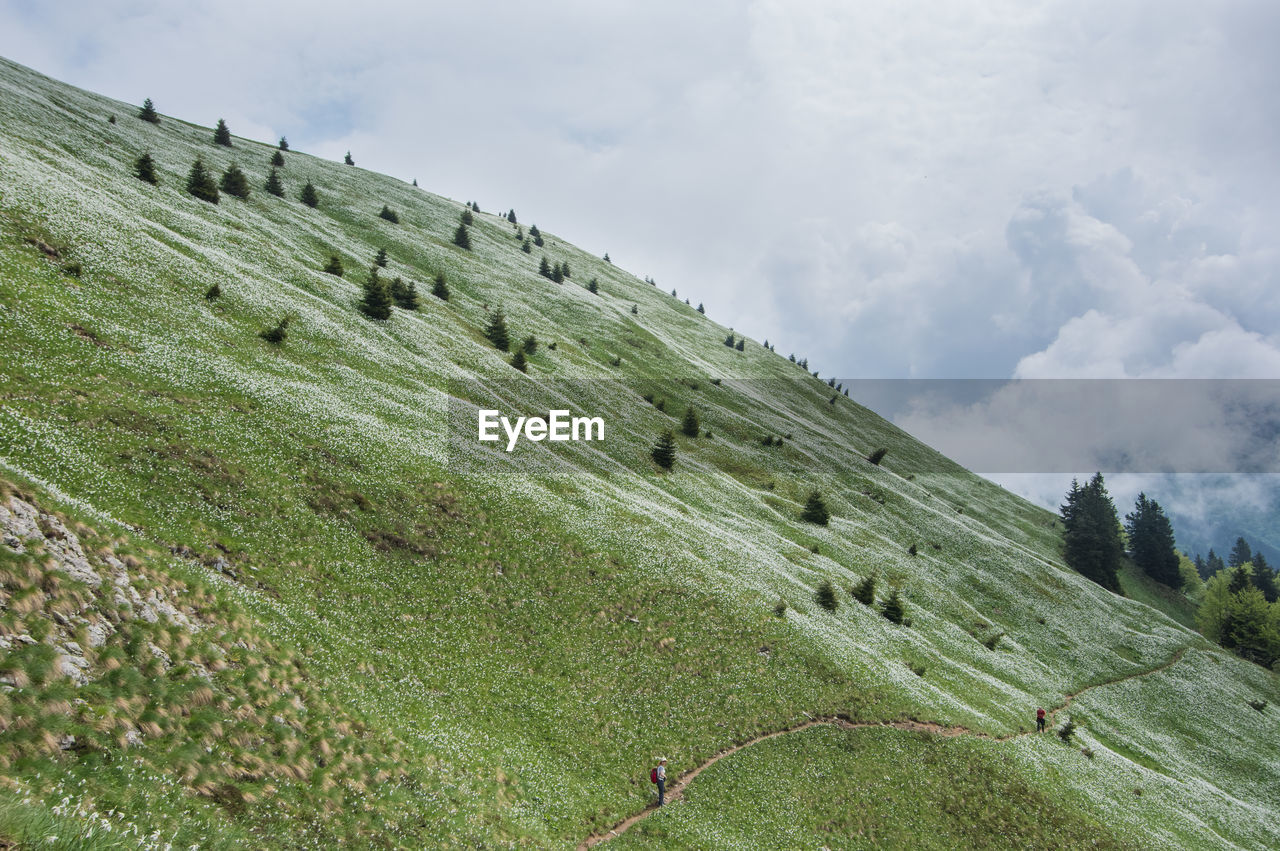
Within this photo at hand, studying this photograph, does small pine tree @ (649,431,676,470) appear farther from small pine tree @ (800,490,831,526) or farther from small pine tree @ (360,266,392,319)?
small pine tree @ (360,266,392,319)

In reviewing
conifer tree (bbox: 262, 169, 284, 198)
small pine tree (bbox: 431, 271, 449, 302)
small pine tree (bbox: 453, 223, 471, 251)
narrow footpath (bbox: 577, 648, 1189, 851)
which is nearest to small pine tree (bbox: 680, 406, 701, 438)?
small pine tree (bbox: 431, 271, 449, 302)

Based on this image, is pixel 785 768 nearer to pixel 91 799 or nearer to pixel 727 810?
pixel 727 810

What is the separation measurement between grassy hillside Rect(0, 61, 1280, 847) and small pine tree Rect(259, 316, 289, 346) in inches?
46.1

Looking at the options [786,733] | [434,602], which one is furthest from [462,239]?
[786,733]

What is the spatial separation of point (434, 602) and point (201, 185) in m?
76.9

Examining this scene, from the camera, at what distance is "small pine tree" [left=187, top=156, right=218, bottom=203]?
7337 centimetres

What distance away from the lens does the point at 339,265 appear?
74.0 meters

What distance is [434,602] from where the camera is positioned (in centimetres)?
3017

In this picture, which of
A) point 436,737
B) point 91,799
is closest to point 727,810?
point 436,737

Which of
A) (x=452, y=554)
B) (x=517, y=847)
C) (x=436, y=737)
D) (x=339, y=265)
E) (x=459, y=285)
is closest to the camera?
(x=517, y=847)

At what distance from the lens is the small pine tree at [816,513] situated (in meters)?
71.9

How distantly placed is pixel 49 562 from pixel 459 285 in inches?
3758

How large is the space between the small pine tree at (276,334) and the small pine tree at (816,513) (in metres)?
60.8

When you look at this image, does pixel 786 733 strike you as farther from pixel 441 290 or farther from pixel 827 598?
pixel 441 290
